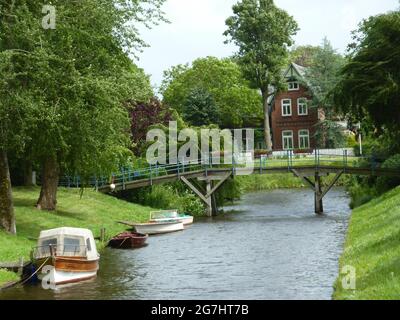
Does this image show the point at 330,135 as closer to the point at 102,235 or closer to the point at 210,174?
the point at 210,174

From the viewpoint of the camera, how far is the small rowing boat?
3819 cm

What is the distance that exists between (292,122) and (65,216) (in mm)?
54716

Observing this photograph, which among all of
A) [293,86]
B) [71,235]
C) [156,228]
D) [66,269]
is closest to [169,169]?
[156,228]

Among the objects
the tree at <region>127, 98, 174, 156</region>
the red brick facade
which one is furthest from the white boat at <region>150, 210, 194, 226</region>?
the red brick facade

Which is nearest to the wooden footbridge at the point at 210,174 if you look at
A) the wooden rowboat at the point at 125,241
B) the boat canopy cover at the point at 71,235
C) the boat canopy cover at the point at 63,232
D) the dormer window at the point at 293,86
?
the wooden rowboat at the point at 125,241

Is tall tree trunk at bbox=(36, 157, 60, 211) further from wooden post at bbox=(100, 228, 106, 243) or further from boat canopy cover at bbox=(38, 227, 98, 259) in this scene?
A: boat canopy cover at bbox=(38, 227, 98, 259)

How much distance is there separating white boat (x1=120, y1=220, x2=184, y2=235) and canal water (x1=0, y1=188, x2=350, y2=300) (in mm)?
844

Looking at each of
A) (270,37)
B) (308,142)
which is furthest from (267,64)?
(308,142)

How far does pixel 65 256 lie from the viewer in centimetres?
2341

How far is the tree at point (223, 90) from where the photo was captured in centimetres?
8731

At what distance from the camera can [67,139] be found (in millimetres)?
29000

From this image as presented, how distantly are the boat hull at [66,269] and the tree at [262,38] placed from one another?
53.6 m

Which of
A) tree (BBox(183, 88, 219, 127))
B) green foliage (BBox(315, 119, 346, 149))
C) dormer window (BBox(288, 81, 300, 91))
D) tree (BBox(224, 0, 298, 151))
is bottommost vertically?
green foliage (BBox(315, 119, 346, 149))
